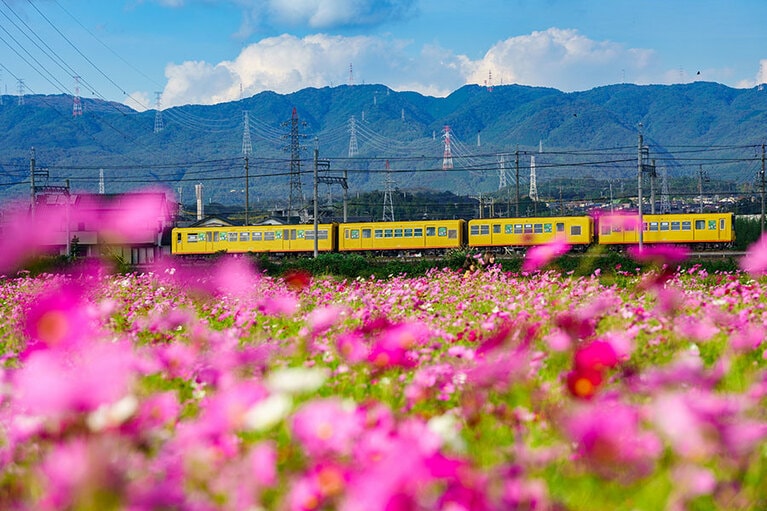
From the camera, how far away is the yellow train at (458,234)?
111 feet

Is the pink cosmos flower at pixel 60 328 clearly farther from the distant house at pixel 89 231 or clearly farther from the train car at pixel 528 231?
the train car at pixel 528 231

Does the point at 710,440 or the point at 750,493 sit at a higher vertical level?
the point at 710,440

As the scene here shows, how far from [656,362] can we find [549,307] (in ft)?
4.77

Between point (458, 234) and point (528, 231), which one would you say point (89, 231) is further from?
point (528, 231)

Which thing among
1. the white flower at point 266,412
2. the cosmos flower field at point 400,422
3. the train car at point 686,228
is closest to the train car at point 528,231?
the train car at point 686,228

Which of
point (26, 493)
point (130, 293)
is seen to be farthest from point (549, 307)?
point (130, 293)

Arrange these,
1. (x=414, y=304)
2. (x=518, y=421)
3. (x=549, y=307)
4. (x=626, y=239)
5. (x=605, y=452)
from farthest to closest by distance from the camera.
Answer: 1. (x=626, y=239)
2. (x=414, y=304)
3. (x=549, y=307)
4. (x=518, y=421)
5. (x=605, y=452)

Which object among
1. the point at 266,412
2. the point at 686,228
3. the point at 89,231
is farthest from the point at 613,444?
the point at 89,231

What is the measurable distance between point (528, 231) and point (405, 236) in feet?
17.0

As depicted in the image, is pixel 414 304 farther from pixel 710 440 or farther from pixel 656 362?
pixel 710 440

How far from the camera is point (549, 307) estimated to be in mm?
4914

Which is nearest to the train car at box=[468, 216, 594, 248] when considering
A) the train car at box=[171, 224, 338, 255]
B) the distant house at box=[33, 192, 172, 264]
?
the train car at box=[171, 224, 338, 255]

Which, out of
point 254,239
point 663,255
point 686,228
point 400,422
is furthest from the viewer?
point 254,239

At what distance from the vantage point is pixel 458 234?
36.6m
